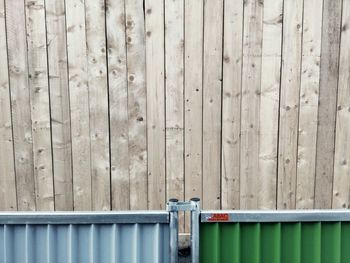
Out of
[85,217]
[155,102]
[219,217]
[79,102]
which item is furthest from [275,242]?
[79,102]

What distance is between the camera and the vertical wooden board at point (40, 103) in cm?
263

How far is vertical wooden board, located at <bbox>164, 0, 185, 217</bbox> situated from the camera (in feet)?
8.58

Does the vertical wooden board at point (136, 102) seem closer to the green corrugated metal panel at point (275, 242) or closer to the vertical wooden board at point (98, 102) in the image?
the vertical wooden board at point (98, 102)

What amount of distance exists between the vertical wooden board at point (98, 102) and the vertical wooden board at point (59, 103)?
0.14m

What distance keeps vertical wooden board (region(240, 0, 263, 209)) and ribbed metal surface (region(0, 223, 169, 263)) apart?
3.74 feet

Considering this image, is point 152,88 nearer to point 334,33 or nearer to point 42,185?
point 42,185

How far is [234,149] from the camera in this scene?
107 inches

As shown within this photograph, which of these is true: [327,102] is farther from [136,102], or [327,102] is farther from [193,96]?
[136,102]

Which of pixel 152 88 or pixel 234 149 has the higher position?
pixel 152 88

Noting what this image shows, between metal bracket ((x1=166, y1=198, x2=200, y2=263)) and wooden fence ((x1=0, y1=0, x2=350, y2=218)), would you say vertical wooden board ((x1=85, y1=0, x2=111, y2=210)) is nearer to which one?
wooden fence ((x1=0, y1=0, x2=350, y2=218))

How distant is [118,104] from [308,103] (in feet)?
3.75

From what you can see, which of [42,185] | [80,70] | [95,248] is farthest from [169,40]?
[95,248]

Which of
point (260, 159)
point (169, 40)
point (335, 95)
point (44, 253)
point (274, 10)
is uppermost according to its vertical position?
point (274, 10)

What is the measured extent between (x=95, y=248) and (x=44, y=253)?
8.0 inches
